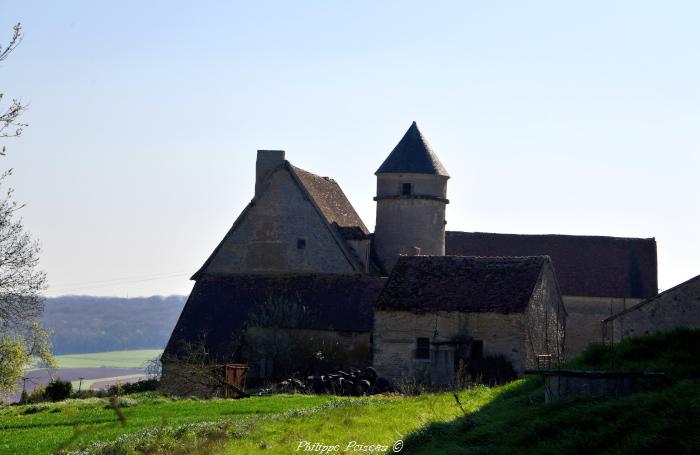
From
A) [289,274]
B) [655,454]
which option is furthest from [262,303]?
[655,454]

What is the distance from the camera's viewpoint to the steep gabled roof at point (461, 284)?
36562 millimetres

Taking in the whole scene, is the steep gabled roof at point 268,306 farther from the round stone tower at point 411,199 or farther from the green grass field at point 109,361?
the green grass field at point 109,361

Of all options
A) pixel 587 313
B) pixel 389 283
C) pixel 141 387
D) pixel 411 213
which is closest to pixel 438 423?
pixel 389 283

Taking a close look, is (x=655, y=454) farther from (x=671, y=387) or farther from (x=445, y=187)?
(x=445, y=187)

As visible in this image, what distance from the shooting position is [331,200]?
5038 centimetres

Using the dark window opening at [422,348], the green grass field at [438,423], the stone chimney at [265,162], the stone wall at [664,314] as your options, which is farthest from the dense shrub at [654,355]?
the stone chimney at [265,162]

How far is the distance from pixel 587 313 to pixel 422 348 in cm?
1737

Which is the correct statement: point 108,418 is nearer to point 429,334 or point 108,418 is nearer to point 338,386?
point 338,386

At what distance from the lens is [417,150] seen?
48.3 metres

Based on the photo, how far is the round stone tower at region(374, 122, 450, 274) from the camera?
47.8 m

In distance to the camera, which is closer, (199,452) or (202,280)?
A: (199,452)

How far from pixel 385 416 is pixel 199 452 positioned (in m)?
4.02

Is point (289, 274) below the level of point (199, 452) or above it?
above

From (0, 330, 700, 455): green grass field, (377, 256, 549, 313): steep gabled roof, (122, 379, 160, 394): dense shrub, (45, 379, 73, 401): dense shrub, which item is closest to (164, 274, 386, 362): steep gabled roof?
(122, 379, 160, 394): dense shrub
